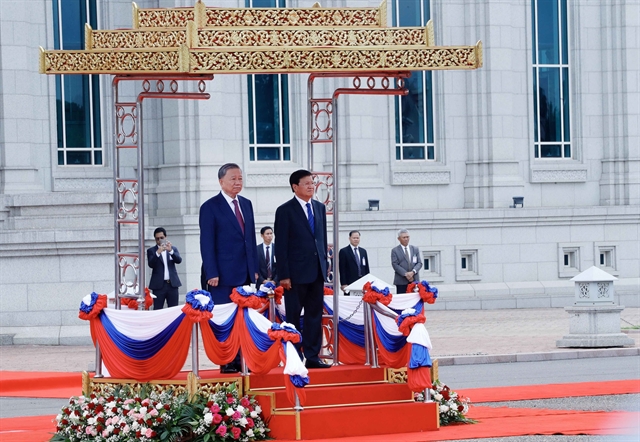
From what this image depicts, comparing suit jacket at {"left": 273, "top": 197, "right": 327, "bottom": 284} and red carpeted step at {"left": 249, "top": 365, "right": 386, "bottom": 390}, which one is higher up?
suit jacket at {"left": 273, "top": 197, "right": 327, "bottom": 284}

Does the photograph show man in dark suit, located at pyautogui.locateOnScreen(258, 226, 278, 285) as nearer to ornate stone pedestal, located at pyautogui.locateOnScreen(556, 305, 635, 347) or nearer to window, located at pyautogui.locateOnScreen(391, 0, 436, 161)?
ornate stone pedestal, located at pyautogui.locateOnScreen(556, 305, 635, 347)

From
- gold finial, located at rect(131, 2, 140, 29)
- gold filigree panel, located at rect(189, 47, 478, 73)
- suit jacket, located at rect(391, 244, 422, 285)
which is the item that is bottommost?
suit jacket, located at rect(391, 244, 422, 285)

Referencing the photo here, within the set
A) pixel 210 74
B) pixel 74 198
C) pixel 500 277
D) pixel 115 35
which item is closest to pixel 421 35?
pixel 210 74

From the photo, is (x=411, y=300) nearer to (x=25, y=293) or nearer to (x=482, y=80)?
(x=25, y=293)

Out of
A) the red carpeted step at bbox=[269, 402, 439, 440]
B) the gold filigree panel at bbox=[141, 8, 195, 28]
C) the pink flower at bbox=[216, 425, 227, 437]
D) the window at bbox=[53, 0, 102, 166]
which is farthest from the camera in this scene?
the window at bbox=[53, 0, 102, 166]

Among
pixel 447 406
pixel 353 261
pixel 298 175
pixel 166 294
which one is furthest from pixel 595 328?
pixel 298 175

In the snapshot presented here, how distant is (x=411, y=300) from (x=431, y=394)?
1.14 meters

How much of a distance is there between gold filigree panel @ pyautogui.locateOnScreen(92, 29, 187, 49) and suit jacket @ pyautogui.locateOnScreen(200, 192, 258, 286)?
153 centimetres

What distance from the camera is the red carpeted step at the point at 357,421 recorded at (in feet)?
36.2

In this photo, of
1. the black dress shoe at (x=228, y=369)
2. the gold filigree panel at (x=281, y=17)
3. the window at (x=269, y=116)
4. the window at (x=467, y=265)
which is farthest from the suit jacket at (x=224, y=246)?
the window at (x=467, y=265)

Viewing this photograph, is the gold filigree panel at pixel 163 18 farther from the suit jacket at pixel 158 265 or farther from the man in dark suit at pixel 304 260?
the suit jacket at pixel 158 265

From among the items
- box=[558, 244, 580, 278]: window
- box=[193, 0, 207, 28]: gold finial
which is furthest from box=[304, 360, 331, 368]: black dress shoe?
box=[558, 244, 580, 278]: window

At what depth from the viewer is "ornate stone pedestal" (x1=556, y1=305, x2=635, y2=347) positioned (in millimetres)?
20328

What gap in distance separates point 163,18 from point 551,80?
1877 cm
